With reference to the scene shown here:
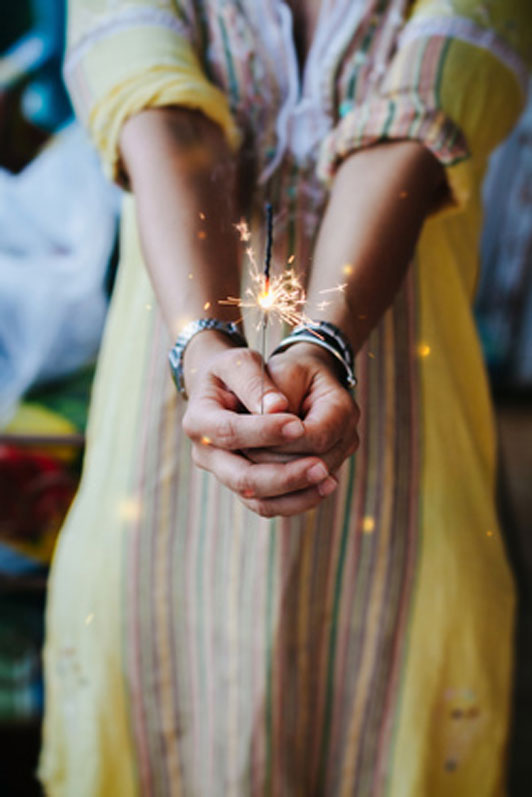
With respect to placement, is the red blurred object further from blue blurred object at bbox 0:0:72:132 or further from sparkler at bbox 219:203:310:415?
sparkler at bbox 219:203:310:415

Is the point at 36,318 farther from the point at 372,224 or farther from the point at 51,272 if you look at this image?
the point at 372,224

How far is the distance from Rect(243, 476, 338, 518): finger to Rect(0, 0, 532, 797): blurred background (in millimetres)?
339

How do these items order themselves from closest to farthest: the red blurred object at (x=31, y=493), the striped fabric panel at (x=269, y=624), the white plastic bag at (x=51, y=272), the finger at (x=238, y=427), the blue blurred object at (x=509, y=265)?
the finger at (x=238, y=427) < the striped fabric panel at (x=269, y=624) < the white plastic bag at (x=51, y=272) < the red blurred object at (x=31, y=493) < the blue blurred object at (x=509, y=265)

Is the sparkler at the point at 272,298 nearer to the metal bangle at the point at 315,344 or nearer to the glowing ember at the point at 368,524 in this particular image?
the metal bangle at the point at 315,344

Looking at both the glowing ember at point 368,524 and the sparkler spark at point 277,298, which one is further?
the glowing ember at point 368,524

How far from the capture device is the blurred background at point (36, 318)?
63 cm

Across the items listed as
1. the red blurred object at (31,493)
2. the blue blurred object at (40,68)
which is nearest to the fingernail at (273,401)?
the blue blurred object at (40,68)

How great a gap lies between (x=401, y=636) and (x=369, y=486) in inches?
7.1

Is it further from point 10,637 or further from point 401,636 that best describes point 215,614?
→ point 10,637

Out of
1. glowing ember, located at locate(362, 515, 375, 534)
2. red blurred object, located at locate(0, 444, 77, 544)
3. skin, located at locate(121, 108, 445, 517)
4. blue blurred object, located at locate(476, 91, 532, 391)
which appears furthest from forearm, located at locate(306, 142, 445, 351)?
blue blurred object, located at locate(476, 91, 532, 391)

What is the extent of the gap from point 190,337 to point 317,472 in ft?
0.31

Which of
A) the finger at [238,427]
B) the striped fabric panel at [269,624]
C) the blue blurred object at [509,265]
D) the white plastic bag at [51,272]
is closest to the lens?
the finger at [238,427]

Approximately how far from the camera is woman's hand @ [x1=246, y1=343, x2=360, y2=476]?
30 cm

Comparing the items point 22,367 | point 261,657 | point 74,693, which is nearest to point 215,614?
point 261,657
